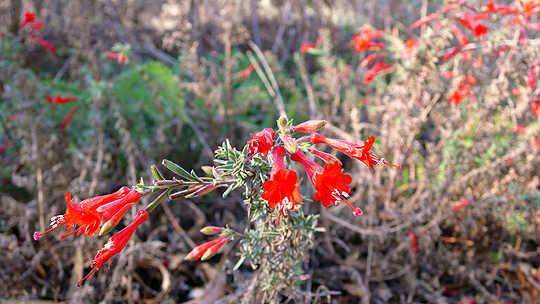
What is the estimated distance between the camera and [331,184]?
94 centimetres

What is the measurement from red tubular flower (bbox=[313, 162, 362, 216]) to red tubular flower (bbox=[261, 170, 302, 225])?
0.06 meters

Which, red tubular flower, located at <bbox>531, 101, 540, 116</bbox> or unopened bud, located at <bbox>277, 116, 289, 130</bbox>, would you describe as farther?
red tubular flower, located at <bbox>531, 101, 540, 116</bbox>

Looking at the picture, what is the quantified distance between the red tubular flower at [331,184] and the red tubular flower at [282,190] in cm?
6

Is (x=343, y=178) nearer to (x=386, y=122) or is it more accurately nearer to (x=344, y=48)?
(x=386, y=122)

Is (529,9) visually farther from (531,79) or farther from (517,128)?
(517,128)

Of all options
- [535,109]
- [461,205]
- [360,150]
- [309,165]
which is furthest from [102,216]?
[535,109]

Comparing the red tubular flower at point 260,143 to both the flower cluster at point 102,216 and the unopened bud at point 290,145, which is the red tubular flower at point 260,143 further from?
the flower cluster at point 102,216

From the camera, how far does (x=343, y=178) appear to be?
3.15 ft

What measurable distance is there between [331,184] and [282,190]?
5.9 inches

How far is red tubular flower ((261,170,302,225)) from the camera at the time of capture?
85 cm

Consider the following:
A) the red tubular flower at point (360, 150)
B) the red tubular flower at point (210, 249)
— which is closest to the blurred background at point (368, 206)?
the red tubular flower at point (210, 249)

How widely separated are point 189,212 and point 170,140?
0.63m

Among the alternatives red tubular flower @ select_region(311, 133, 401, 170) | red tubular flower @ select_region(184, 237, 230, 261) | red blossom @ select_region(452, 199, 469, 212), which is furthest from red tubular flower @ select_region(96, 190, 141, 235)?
red blossom @ select_region(452, 199, 469, 212)

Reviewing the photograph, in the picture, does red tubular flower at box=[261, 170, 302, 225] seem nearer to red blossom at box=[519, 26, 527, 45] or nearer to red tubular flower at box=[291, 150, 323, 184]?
red tubular flower at box=[291, 150, 323, 184]
